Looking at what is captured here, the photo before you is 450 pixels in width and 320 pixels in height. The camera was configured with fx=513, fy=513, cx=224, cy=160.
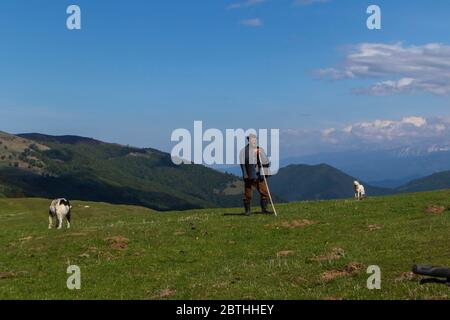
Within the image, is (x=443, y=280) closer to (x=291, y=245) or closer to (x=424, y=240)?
(x=424, y=240)

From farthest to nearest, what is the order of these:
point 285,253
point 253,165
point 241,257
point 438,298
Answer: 1. point 253,165
2. point 241,257
3. point 285,253
4. point 438,298

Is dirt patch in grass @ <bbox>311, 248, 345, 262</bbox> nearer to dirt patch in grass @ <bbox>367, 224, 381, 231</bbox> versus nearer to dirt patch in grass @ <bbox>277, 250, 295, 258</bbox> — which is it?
dirt patch in grass @ <bbox>277, 250, 295, 258</bbox>

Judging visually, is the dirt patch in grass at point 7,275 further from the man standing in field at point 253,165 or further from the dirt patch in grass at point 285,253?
the man standing in field at point 253,165

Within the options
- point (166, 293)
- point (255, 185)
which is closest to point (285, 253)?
point (166, 293)

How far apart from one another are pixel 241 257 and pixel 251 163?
11667 millimetres

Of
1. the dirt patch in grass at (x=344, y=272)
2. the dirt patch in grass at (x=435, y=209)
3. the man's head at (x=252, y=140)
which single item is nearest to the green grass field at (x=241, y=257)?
the dirt patch in grass at (x=344, y=272)

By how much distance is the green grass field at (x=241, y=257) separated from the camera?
1778 centimetres

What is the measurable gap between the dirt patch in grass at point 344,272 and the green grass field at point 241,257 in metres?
0.04

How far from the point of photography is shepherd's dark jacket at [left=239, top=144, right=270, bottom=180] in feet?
118

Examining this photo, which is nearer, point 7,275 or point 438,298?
point 438,298

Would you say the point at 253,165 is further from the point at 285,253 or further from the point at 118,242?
the point at 285,253

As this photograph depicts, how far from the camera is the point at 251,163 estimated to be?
1416 inches
